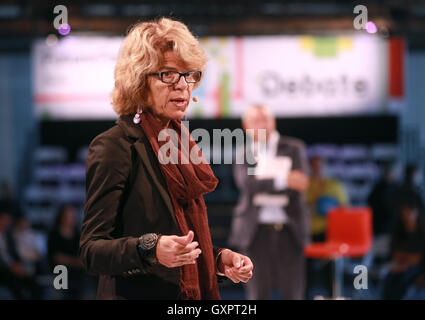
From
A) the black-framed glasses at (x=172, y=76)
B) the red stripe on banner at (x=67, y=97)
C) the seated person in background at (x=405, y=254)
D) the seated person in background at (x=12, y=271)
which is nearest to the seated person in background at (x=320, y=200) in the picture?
the seated person in background at (x=405, y=254)

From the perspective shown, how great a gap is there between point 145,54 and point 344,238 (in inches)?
129

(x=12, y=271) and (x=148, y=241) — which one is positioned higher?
(x=148, y=241)

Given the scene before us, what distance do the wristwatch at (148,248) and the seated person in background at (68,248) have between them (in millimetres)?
3906

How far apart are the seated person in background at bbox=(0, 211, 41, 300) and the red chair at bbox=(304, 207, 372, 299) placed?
8.38 ft

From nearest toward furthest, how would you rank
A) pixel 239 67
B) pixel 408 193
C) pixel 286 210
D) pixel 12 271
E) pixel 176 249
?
pixel 176 249 → pixel 286 210 → pixel 12 271 → pixel 408 193 → pixel 239 67

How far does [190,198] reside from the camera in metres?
1.56

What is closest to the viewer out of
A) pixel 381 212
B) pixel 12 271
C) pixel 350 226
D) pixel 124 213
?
pixel 124 213

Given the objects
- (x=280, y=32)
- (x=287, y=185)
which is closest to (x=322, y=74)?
(x=280, y=32)

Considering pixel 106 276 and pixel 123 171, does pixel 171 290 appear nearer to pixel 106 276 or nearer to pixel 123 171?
pixel 106 276

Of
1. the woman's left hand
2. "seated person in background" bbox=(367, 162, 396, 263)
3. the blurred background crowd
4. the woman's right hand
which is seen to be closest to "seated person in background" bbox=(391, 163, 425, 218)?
the blurred background crowd

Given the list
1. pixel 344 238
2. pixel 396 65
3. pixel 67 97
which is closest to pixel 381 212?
pixel 396 65

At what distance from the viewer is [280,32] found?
6438 mm

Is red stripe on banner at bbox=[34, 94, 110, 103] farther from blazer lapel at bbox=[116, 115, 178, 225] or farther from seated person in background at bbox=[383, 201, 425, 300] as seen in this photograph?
blazer lapel at bbox=[116, 115, 178, 225]

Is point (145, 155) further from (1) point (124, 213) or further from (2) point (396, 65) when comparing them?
(2) point (396, 65)
